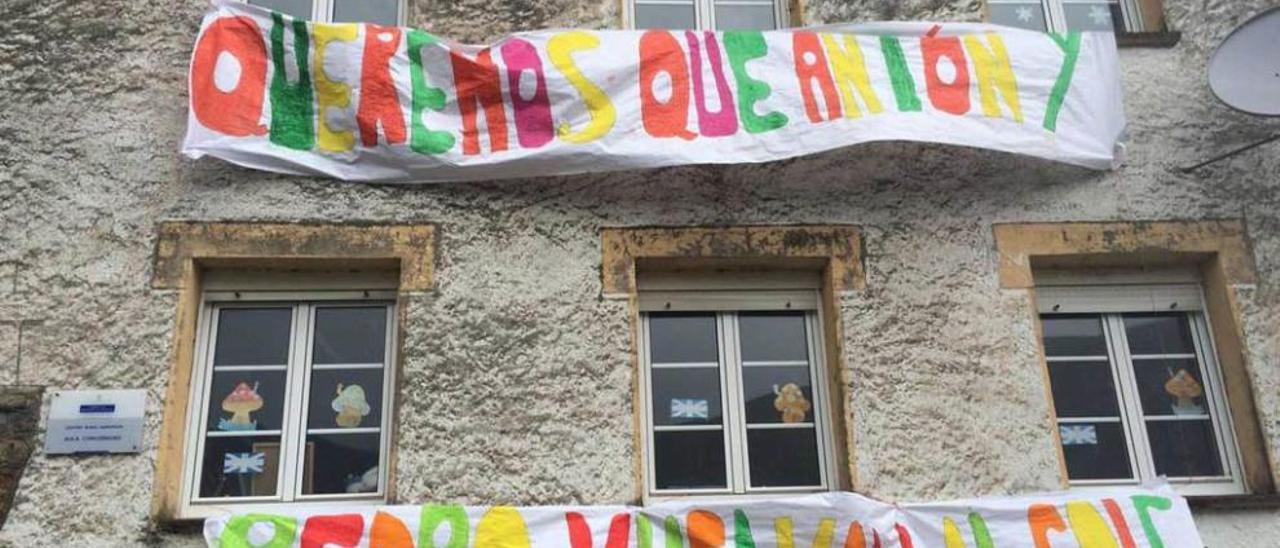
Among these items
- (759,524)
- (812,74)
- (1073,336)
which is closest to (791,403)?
(759,524)

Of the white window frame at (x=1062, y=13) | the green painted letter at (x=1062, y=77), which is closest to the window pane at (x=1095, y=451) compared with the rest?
the green painted letter at (x=1062, y=77)

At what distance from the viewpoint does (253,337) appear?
17.8 feet

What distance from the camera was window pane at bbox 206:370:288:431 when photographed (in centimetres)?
523

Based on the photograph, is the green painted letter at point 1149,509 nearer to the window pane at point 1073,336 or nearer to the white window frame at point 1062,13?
the window pane at point 1073,336

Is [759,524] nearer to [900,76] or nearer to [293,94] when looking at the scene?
→ [900,76]

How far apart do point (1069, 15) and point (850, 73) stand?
1695 millimetres

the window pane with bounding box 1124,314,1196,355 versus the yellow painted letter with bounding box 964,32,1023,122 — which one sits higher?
the yellow painted letter with bounding box 964,32,1023,122

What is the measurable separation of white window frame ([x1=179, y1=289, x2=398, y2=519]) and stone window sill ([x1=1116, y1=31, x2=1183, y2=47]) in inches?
162

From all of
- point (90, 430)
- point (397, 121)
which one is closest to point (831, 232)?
point (397, 121)

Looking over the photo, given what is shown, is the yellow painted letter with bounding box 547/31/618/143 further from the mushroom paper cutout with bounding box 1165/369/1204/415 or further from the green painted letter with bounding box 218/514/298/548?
the mushroom paper cutout with bounding box 1165/369/1204/415

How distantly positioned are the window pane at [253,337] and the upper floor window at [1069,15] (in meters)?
4.21

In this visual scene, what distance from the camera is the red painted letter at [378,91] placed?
17.8 feet

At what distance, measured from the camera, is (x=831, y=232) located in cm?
551

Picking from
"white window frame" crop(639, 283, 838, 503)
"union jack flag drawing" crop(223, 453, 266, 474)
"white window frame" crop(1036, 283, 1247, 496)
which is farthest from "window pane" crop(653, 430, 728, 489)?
"union jack flag drawing" crop(223, 453, 266, 474)
